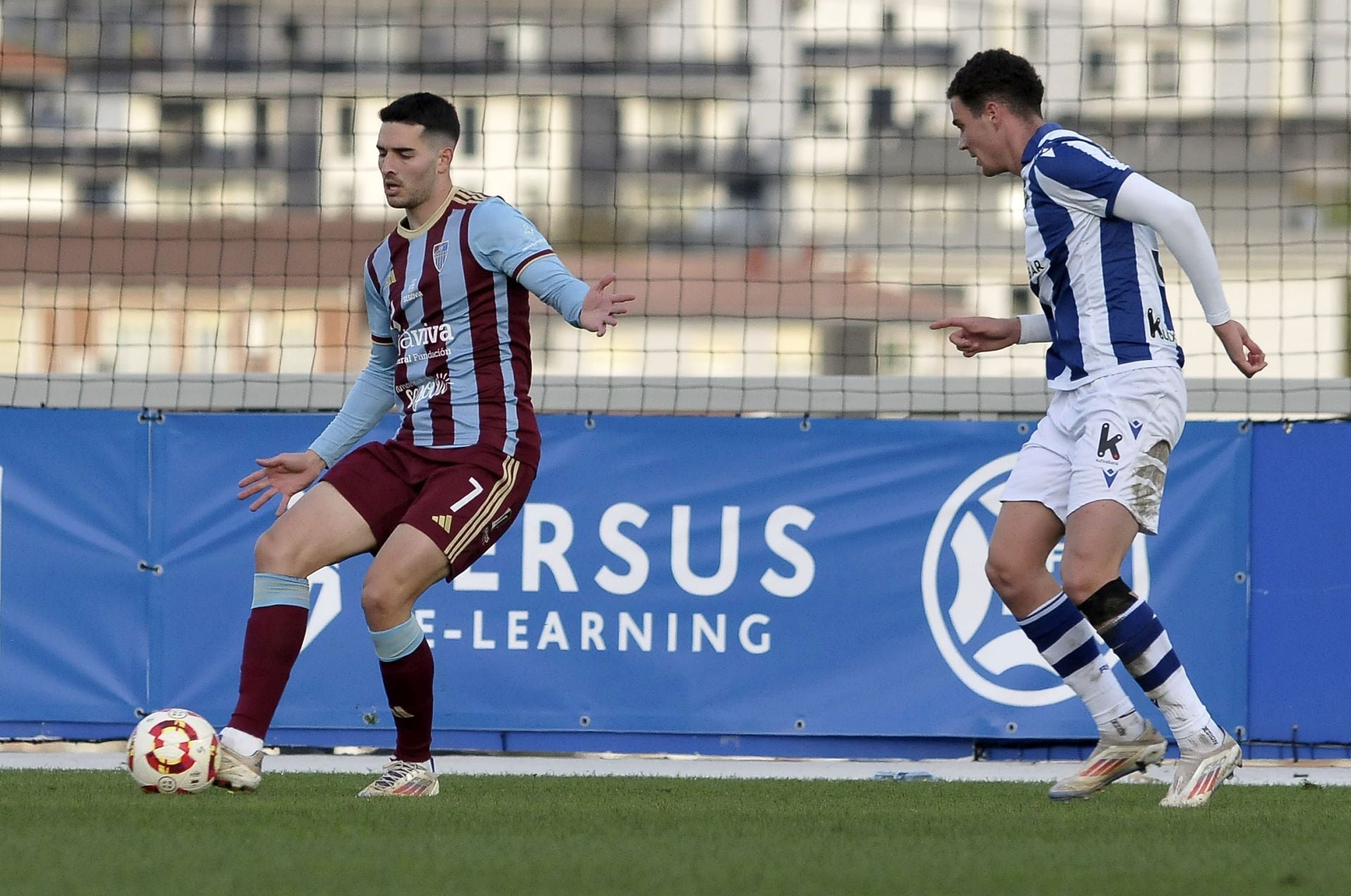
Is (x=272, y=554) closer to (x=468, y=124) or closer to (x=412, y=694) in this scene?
(x=412, y=694)

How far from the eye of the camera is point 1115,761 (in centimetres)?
519

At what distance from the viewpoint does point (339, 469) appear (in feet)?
17.4

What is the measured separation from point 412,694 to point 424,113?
1.61 meters

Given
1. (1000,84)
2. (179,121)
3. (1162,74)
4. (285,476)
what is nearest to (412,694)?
(285,476)

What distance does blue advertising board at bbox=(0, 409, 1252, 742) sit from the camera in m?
7.14

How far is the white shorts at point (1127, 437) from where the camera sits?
195 inches

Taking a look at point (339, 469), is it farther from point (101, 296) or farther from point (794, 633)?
point (101, 296)

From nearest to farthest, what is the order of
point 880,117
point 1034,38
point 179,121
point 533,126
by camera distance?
point 1034,38 < point 880,117 < point 179,121 < point 533,126

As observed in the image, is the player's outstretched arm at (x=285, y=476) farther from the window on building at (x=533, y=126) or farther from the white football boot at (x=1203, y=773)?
the window on building at (x=533, y=126)

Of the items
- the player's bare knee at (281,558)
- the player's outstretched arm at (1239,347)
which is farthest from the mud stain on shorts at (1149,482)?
the player's bare knee at (281,558)

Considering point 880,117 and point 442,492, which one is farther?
point 880,117

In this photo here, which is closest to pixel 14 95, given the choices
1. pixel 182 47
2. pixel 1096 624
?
pixel 182 47

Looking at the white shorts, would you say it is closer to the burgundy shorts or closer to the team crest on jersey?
the burgundy shorts

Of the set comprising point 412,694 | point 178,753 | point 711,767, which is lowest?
point 711,767
